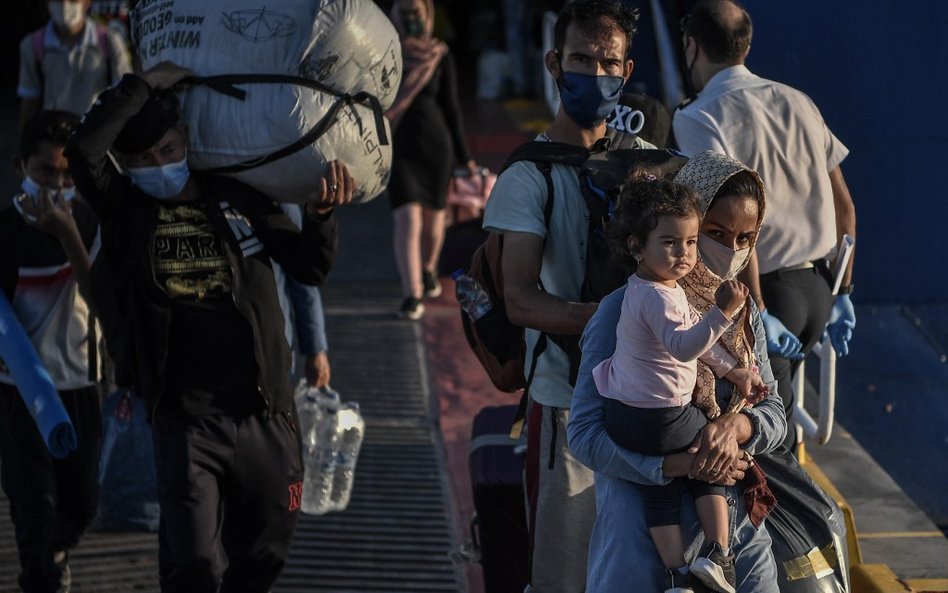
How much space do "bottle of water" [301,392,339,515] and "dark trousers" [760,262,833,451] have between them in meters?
1.70

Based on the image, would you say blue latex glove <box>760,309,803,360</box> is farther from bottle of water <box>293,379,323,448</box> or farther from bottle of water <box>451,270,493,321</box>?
bottle of water <box>293,379,323,448</box>

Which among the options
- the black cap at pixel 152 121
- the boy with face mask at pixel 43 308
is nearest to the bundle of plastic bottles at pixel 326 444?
the boy with face mask at pixel 43 308

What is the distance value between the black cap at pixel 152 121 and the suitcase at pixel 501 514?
150 cm

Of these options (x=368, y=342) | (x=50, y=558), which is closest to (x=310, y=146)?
(x=50, y=558)

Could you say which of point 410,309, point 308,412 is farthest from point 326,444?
point 410,309

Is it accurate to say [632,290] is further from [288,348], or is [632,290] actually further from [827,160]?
[827,160]

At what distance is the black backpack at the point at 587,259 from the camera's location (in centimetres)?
397

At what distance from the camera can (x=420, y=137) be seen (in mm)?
9109

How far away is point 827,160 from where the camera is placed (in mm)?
5180

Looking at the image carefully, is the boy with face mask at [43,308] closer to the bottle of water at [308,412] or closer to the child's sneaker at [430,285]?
the bottle of water at [308,412]

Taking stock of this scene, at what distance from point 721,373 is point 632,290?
0.31 metres

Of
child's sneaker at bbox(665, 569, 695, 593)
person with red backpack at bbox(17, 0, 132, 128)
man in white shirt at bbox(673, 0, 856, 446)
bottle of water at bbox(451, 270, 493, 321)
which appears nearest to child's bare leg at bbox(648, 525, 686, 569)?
child's sneaker at bbox(665, 569, 695, 593)

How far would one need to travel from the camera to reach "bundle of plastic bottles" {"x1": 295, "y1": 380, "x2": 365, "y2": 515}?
221 inches

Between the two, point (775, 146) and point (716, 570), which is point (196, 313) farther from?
point (775, 146)
